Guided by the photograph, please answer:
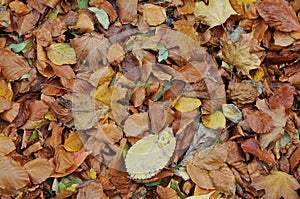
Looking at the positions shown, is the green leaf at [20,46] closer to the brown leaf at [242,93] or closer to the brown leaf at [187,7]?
the brown leaf at [187,7]

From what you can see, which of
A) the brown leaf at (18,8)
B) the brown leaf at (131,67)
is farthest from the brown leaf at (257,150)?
the brown leaf at (18,8)

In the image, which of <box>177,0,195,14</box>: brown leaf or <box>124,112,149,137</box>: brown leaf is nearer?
<box>124,112,149,137</box>: brown leaf

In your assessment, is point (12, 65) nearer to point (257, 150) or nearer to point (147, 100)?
point (147, 100)

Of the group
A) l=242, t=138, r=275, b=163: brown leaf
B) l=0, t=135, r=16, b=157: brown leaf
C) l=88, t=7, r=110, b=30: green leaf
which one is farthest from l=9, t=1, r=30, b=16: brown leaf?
l=242, t=138, r=275, b=163: brown leaf

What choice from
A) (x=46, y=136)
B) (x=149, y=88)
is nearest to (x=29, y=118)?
(x=46, y=136)

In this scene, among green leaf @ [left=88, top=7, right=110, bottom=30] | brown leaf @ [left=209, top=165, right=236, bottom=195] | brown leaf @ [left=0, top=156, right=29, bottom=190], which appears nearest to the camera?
brown leaf @ [left=0, top=156, right=29, bottom=190]

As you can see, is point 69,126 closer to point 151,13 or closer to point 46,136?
point 46,136

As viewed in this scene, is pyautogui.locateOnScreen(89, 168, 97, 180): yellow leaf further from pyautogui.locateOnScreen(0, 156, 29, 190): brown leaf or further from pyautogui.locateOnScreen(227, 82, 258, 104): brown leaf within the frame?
pyautogui.locateOnScreen(227, 82, 258, 104): brown leaf
